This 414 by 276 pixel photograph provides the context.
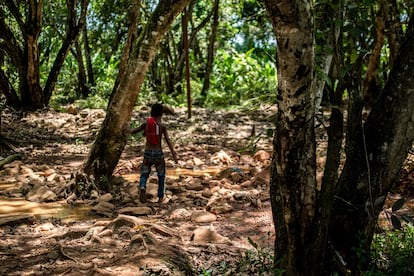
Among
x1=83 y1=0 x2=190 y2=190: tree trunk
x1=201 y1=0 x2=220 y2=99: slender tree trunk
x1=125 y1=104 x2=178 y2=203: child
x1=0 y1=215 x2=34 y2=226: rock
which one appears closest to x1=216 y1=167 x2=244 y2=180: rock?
x1=125 y1=104 x2=178 y2=203: child

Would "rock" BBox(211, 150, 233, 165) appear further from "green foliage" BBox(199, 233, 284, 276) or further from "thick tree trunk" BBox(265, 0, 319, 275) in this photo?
"thick tree trunk" BBox(265, 0, 319, 275)

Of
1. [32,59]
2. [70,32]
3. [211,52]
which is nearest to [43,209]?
[32,59]

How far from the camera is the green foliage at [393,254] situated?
10.6 feet

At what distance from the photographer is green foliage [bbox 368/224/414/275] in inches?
127

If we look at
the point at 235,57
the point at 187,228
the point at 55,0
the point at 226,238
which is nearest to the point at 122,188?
the point at 187,228

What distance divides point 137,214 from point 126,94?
1449 mm

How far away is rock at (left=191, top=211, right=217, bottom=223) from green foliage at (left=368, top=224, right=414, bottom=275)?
1.77 metres

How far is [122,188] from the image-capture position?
6.24 metres

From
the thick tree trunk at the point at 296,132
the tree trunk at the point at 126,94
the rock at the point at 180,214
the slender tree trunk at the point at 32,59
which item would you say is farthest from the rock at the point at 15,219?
the slender tree trunk at the point at 32,59

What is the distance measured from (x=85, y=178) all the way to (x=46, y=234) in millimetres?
1356

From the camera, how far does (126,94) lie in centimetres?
563

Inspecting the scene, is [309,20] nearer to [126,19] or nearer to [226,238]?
[226,238]

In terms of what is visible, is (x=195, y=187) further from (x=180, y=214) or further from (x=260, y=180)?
(x=180, y=214)

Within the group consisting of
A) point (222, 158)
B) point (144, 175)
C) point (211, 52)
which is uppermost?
point (211, 52)
